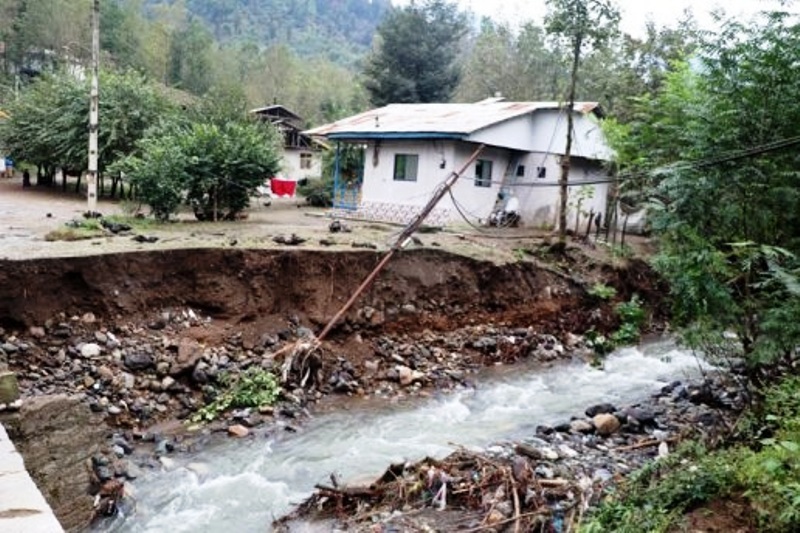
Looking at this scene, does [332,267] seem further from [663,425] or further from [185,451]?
[663,425]

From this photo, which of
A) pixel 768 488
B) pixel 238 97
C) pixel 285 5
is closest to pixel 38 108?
pixel 238 97

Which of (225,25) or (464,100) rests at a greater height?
(225,25)

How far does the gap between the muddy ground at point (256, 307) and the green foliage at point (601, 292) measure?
0.44 ft

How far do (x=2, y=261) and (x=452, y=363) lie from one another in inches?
309

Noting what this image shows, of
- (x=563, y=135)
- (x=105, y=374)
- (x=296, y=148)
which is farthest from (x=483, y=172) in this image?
(x=296, y=148)

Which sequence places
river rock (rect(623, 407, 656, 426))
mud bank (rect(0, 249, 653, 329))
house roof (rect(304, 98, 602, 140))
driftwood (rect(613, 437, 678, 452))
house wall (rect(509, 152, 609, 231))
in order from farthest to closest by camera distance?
1. house wall (rect(509, 152, 609, 231))
2. house roof (rect(304, 98, 602, 140))
3. mud bank (rect(0, 249, 653, 329))
4. river rock (rect(623, 407, 656, 426))
5. driftwood (rect(613, 437, 678, 452))

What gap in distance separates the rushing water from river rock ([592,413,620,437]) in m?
0.77

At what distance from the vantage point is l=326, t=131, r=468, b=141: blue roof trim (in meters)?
18.7

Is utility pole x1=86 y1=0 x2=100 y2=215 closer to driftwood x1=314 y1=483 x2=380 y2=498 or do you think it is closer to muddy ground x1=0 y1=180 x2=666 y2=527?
muddy ground x1=0 y1=180 x2=666 y2=527

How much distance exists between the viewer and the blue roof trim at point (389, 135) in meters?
18.7

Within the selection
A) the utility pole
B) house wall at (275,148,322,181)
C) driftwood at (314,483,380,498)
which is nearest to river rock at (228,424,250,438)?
driftwood at (314,483,380,498)

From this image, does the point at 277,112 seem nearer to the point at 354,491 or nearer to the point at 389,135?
the point at 389,135

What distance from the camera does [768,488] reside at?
191 inches

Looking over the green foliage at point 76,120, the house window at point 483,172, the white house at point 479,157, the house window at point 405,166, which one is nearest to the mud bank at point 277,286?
the white house at point 479,157
